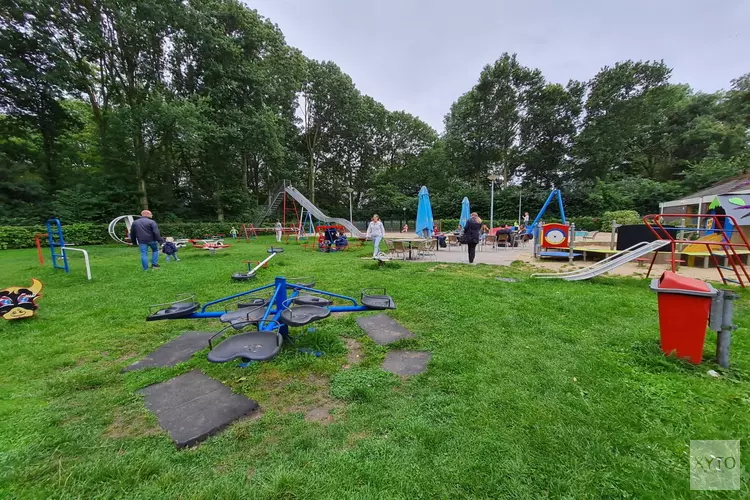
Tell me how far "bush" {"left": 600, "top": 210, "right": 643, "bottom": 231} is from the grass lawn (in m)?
17.7

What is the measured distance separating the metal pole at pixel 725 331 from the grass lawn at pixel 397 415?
13 cm

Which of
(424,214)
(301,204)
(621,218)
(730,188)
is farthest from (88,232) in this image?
(730,188)

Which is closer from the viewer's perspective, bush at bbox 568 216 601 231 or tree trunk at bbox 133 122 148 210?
tree trunk at bbox 133 122 148 210

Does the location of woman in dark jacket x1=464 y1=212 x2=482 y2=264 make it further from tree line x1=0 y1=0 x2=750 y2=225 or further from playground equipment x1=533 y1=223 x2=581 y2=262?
tree line x1=0 y1=0 x2=750 y2=225

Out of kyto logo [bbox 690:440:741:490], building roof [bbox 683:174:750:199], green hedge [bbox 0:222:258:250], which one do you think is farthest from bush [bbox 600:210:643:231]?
green hedge [bbox 0:222:258:250]

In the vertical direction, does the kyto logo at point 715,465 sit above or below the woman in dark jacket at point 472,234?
below

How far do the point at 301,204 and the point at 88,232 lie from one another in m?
11.9

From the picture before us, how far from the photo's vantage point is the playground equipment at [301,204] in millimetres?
16531

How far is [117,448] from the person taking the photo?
1835 millimetres

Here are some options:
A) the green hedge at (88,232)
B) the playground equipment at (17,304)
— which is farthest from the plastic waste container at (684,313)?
the green hedge at (88,232)

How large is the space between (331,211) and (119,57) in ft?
67.0

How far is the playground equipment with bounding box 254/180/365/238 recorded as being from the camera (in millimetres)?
16531

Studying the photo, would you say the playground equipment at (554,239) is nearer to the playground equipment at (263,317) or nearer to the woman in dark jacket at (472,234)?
the woman in dark jacket at (472,234)

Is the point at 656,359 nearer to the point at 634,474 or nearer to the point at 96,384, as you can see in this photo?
the point at 634,474
